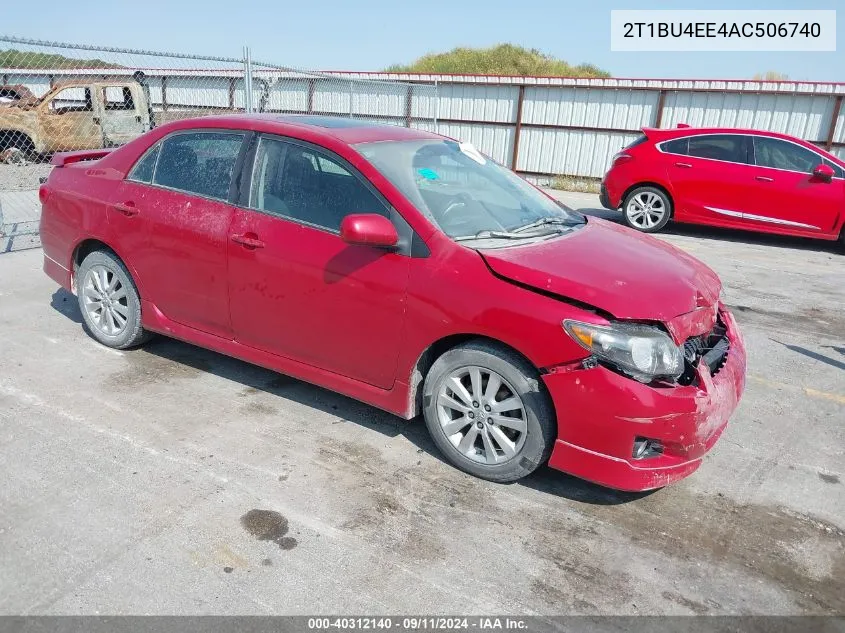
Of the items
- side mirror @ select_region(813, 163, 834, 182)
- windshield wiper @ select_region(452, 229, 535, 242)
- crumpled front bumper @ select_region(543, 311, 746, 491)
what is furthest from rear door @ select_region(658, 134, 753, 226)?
crumpled front bumper @ select_region(543, 311, 746, 491)

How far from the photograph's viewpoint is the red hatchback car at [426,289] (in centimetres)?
296

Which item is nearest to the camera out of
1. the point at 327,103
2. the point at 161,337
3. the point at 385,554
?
the point at 385,554

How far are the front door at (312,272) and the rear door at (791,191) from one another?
26.0ft

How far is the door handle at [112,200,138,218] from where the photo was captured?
4283 mm

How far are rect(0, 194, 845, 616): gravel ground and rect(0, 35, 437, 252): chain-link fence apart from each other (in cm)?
468

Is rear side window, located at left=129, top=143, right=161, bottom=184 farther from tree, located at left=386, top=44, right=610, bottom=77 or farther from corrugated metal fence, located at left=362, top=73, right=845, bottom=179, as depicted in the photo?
tree, located at left=386, top=44, right=610, bottom=77

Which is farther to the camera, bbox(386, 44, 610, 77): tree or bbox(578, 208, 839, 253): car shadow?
bbox(386, 44, 610, 77): tree

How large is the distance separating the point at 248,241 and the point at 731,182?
8173 mm

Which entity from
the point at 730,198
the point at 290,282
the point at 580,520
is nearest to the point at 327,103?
the point at 730,198

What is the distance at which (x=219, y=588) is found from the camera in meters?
2.51

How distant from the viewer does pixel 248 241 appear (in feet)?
12.3

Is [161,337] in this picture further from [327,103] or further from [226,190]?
[327,103]

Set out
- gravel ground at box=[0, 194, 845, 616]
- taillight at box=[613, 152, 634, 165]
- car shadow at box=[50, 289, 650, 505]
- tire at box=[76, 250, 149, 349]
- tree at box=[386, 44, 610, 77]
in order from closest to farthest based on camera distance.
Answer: gravel ground at box=[0, 194, 845, 616] < car shadow at box=[50, 289, 650, 505] < tire at box=[76, 250, 149, 349] < taillight at box=[613, 152, 634, 165] < tree at box=[386, 44, 610, 77]

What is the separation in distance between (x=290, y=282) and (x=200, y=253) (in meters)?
0.73
